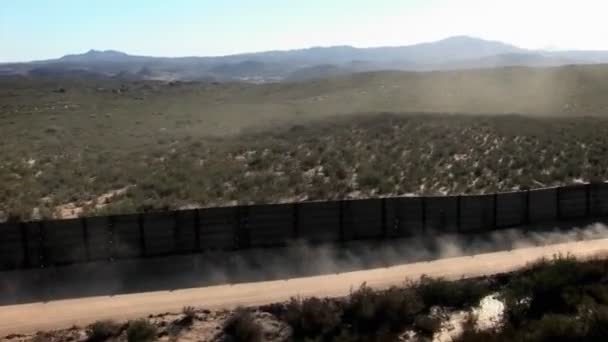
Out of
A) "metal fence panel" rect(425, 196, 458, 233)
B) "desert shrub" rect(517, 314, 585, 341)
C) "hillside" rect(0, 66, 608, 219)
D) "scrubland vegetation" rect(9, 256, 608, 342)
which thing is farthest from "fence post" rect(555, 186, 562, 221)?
"desert shrub" rect(517, 314, 585, 341)

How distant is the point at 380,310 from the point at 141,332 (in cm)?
479

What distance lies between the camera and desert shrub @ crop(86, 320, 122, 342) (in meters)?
12.4

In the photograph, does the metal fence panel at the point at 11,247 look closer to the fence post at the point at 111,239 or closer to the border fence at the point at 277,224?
the border fence at the point at 277,224

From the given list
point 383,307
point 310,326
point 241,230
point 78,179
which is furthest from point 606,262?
point 78,179

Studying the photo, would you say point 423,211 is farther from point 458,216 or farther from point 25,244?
point 25,244

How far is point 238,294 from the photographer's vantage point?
15039mm

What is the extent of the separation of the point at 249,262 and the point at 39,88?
9763 centimetres

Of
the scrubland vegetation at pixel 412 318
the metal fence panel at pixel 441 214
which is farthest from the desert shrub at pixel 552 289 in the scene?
the metal fence panel at pixel 441 214

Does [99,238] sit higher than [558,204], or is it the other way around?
[99,238]

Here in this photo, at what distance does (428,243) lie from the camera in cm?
1916

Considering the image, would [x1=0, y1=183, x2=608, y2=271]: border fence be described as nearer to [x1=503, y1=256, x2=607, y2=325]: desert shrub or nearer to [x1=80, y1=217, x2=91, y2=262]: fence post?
[x1=80, y1=217, x2=91, y2=262]: fence post

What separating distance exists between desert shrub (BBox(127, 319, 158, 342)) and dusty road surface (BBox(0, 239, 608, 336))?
1.09 metres

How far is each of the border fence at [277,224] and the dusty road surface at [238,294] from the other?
2.18 m

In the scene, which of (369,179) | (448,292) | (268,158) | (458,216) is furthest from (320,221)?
(268,158)
